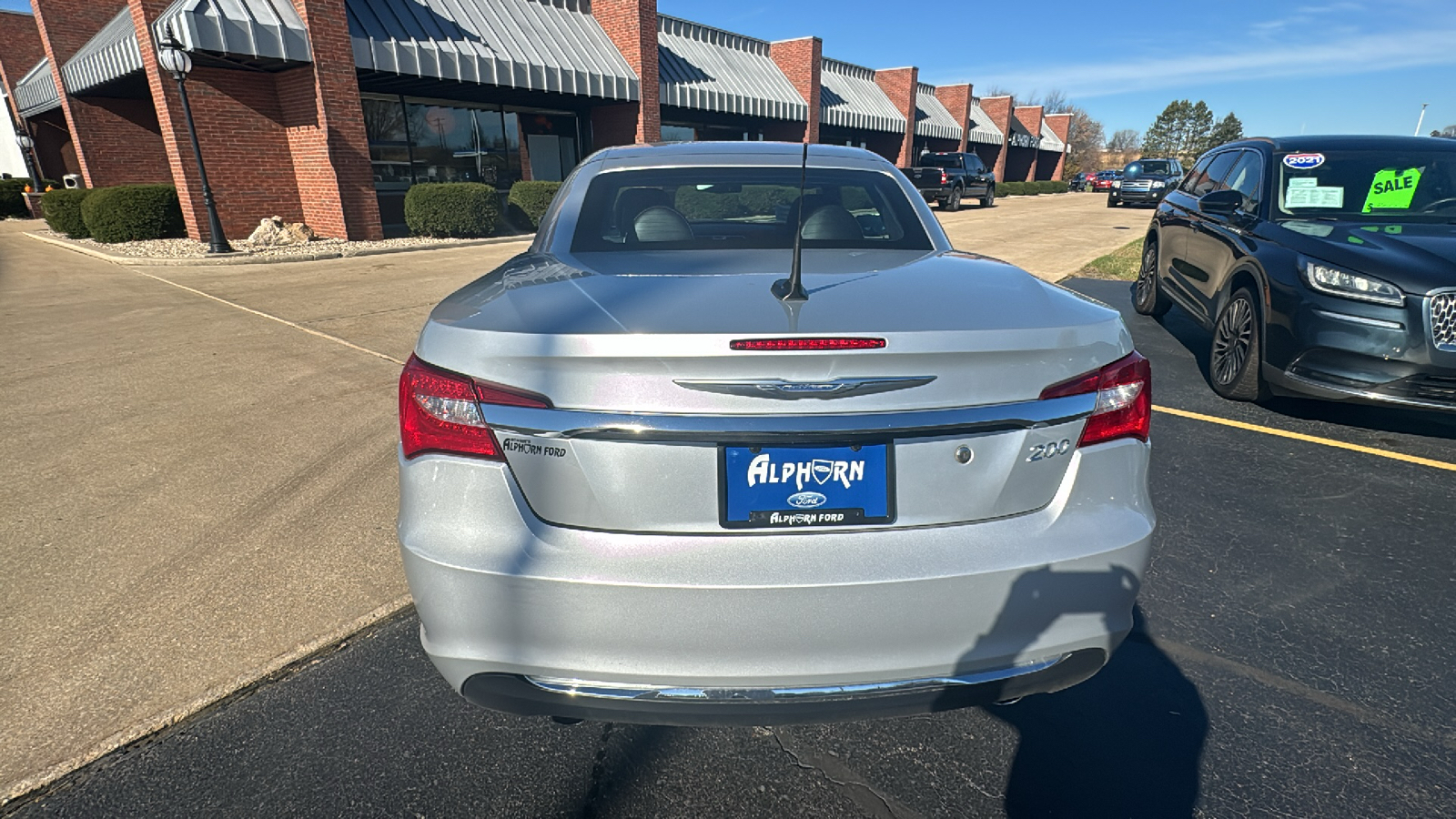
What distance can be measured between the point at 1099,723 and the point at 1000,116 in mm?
48658

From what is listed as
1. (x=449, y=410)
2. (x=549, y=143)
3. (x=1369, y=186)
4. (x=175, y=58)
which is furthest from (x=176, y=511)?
(x=549, y=143)

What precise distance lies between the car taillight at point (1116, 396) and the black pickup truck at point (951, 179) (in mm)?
26003

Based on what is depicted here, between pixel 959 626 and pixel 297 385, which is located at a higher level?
pixel 959 626

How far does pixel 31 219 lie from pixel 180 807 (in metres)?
34.3

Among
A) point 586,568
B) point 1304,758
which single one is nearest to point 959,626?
point 586,568

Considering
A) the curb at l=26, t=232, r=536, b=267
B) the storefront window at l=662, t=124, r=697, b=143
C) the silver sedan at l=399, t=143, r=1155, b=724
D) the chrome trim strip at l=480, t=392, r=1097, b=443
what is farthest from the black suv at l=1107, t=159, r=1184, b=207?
the chrome trim strip at l=480, t=392, r=1097, b=443

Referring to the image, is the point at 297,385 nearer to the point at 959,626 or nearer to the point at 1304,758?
the point at 959,626

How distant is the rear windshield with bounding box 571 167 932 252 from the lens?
253 centimetres

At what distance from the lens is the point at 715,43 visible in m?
24.4

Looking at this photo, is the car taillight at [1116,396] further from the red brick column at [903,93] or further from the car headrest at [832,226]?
the red brick column at [903,93]

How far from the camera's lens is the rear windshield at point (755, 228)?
2.53 metres

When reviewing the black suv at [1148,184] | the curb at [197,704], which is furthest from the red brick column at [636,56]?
the curb at [197,704]

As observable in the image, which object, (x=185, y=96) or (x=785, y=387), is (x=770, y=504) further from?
(x=185, y=96)

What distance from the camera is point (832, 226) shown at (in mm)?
2623
